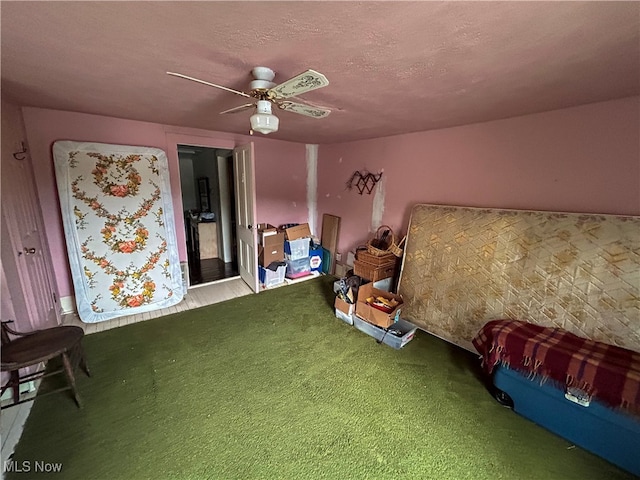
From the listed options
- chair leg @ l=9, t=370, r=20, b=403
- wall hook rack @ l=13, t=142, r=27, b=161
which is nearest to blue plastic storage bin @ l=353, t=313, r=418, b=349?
chair leg @ l=9, t=370, r=20, b=403

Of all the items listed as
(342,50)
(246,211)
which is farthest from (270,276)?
(342,50)

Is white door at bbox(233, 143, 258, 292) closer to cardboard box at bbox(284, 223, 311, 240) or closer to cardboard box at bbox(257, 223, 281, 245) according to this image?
cardboard box at bbox(257, 223, 281, 245)

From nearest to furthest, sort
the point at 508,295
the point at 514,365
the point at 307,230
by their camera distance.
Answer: the point at 514,365 → the point at 508,295 → the point at 307,230

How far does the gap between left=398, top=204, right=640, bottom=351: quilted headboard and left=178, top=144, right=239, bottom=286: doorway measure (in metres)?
2.96

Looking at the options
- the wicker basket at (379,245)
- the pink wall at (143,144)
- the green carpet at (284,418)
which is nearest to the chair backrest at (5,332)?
the green carpet at (284,418)

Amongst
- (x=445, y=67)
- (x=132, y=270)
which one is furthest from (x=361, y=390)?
(x=132, y=270)

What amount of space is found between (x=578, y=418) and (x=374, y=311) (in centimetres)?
148

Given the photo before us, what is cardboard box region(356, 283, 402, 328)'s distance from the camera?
2512 mm

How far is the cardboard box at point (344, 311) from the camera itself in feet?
9.24

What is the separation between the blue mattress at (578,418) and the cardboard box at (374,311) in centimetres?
90

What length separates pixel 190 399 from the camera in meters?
1.87

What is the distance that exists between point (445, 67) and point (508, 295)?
6.15 feet

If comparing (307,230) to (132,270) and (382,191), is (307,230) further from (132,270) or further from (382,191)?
(132,270)

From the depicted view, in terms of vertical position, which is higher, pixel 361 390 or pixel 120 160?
pixel 120 160
